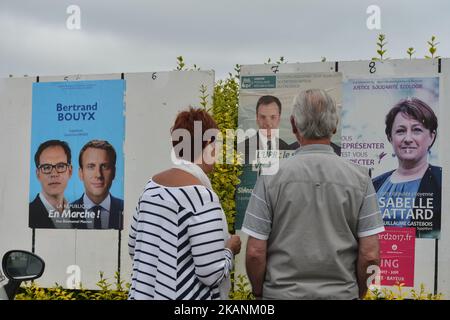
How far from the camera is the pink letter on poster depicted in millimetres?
5426

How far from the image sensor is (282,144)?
5.65 m

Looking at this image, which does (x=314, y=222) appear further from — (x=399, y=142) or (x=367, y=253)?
(x=399, y=142)

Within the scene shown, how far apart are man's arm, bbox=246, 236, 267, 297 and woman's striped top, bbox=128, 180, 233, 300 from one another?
0.14 meters

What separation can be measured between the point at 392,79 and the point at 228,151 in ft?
5.37

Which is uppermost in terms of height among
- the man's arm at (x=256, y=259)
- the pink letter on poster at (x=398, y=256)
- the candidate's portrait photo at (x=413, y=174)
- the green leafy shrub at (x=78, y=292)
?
the candidate's portrait photo at (x=413, y=174)

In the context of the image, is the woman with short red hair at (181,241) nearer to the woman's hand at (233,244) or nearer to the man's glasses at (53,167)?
the woman's hand at (233,244)

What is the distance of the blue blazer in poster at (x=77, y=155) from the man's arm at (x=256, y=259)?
3.34 meters

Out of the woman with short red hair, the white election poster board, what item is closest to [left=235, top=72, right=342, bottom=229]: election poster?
the white election poster board

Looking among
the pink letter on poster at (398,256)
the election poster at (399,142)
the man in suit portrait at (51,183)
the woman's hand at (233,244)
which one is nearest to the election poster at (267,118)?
the election poster at (399,142)

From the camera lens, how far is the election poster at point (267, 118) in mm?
5641

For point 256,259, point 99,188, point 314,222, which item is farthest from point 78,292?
point 314,222

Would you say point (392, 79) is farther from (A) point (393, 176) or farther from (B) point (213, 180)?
(B) point (213, 180)

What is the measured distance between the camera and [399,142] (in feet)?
18.0

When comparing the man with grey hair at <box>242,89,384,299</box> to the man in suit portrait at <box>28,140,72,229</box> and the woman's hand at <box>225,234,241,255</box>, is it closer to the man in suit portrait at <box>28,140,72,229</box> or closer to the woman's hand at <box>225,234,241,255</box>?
the woman's hand at <box>225,234,241,255</box>
